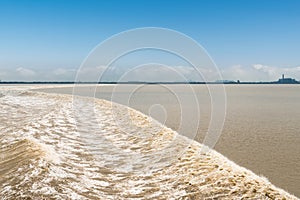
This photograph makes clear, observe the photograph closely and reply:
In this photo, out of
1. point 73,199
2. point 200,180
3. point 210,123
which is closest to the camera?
point 73,199

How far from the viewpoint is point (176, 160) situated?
13.9 m

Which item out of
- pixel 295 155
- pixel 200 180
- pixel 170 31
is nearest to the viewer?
pixel 200 180

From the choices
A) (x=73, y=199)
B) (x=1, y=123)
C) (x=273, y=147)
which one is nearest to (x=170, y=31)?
(x=273, y=147)

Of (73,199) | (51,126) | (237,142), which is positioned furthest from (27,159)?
(237,142)

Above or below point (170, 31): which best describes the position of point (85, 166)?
below

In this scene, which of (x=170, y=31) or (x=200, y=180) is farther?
(x=170, y=31)

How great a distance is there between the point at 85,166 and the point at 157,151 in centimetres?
429

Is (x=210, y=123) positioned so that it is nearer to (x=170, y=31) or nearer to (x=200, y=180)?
(x=170, y=31)

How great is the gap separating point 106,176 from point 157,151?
15.2 feet

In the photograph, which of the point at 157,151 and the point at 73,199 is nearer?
the point at 73,199

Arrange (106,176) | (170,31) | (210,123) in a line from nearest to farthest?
(106,176), (170,31), (210,123)

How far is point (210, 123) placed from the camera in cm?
2733

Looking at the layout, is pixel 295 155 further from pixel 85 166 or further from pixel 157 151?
pixel 85 166

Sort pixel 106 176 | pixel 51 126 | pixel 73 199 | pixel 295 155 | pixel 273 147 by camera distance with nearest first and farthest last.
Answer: pixel 73 199
pixel 106 176
pixel 295 155
pixel 273 147
pixel 51 126
